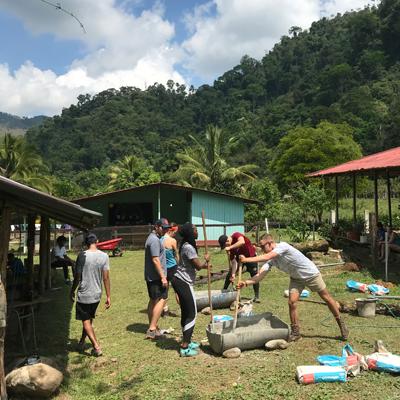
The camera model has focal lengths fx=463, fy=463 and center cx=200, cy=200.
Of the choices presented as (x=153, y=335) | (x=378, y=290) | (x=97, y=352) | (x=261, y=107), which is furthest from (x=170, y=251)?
(x=261, y=107)

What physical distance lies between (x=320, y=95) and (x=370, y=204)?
132 feet

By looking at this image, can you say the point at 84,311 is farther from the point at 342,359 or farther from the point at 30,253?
the point at 342,359

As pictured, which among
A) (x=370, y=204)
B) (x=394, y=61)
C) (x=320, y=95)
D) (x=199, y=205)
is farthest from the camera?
(x=394, y=61)

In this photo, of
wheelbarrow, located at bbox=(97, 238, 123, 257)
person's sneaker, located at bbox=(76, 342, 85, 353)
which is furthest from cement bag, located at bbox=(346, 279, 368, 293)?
wheelbarrow, located at bbox=(97, 238, 123, 257)

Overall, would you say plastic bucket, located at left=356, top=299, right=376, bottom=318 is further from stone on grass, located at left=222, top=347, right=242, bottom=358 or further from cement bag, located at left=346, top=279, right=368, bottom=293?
stone on grass, located at left=222, top=347, right=242, bottom=358

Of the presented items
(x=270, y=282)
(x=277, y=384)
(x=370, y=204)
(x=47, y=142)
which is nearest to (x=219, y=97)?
(x=47, y=142)

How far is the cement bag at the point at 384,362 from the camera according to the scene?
17.4ft

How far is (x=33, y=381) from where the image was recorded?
198 inches

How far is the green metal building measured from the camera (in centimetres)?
2281

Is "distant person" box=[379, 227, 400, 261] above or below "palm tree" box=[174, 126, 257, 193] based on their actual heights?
below

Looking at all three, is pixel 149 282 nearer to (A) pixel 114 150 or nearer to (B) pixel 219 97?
(A) pixel 114 150

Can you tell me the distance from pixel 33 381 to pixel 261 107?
Answer: 9106cm

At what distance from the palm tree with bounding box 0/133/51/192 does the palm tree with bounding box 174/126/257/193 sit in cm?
989

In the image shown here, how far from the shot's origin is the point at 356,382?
17.0 ft
